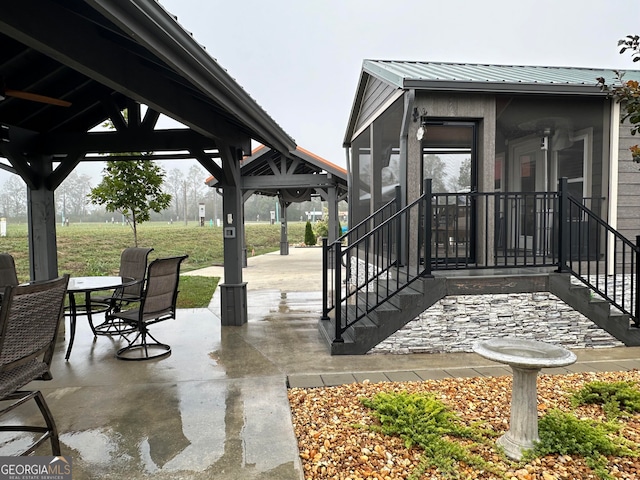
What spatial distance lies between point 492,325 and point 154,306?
3607mm

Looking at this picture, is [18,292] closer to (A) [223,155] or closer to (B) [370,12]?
(A) [223,155]

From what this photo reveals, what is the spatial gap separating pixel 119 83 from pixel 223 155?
221 cm

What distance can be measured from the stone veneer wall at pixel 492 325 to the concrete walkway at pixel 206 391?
148 mm

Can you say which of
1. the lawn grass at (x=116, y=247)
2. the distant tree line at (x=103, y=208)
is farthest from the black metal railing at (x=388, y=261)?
the distant tree line at (x=103, y=208)

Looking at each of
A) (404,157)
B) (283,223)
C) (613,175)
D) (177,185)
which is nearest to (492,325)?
(404,157)

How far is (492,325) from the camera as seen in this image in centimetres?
457

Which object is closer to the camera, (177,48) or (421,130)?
(177,48)

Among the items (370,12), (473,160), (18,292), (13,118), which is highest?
(370,12)

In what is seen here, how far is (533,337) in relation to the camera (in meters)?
4.61

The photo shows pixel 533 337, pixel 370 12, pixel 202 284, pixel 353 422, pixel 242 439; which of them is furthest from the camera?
pixel 370 12

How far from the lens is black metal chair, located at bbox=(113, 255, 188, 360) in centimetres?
432

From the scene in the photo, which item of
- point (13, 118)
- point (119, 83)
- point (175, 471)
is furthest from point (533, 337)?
point (13, 118)

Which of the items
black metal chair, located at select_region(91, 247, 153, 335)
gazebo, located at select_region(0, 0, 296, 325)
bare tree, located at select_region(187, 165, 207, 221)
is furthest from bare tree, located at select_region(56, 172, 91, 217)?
black metal chair, located at select_region(91, 247, 153, 335)
